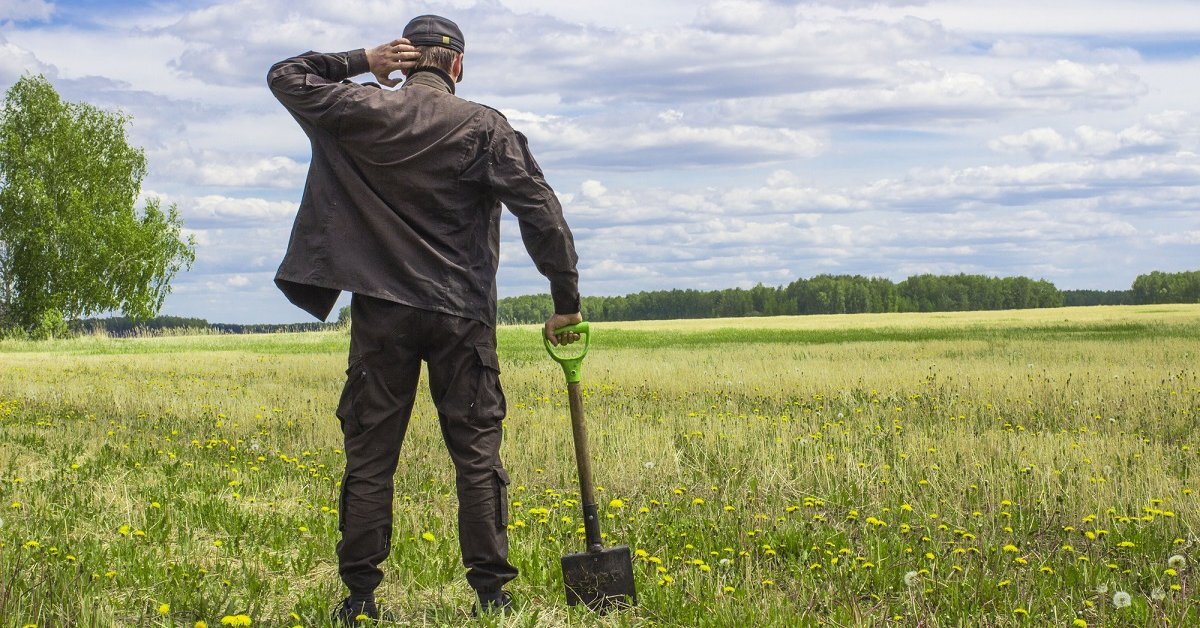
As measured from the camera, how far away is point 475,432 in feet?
16.1

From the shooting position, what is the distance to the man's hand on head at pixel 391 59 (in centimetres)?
507

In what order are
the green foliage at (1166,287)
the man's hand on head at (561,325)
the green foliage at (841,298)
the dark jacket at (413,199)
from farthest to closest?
1. the green foliage at (1166,287)
2. the green foliage at (841,298)
3. the man's hand on head at (561,325)
4. the dark jacket at (413,199)

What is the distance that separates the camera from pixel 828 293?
120 metres

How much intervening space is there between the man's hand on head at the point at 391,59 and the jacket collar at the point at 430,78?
0.06 metres

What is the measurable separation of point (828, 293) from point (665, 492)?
378ft

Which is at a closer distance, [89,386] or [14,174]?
[89,386]

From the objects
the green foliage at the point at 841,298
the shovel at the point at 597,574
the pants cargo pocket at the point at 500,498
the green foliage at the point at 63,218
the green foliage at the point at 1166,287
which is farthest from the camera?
the green foliage at the point at 1166,287

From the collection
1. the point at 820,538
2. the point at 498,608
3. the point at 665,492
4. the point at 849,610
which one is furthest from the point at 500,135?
the point at 665,492

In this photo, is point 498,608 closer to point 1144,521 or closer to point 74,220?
point 1144,521

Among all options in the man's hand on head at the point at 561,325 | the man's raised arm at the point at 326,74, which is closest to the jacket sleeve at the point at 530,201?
the man's hand on head at the point at 561,325

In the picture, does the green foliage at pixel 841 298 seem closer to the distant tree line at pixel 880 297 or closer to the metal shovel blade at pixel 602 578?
the distant tree line at pixel 880 297

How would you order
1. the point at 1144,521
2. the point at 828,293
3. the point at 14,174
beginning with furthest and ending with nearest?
the point at 828,293, the point at 14,174, the point at 1144,521

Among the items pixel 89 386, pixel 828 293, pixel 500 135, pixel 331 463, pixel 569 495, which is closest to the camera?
pixel 500 135

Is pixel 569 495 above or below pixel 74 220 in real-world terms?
below
